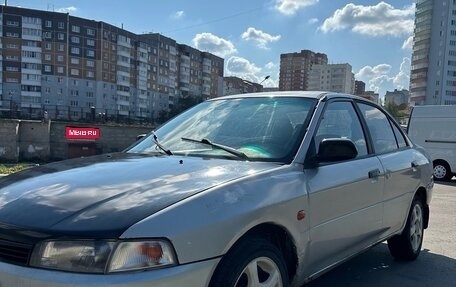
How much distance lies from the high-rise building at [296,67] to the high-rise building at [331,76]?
1.17 meters

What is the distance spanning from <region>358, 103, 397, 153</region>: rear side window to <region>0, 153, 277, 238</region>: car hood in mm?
1750

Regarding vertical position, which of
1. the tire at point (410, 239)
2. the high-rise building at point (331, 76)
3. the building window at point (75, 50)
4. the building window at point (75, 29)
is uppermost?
the building window at point (75, 29)

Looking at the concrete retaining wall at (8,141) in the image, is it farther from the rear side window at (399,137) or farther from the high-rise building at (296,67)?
the high-rise building at (296,67)

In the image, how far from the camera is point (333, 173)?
3.25 metres

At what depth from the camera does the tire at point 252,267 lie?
2.23m

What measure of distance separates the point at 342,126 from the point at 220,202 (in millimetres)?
1852

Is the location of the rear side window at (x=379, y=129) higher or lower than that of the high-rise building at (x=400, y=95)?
lower

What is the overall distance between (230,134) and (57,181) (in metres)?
1.30

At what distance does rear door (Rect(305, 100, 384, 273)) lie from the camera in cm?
304

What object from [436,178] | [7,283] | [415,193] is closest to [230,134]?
[7,283]


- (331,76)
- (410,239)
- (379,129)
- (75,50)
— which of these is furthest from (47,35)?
(410,239)

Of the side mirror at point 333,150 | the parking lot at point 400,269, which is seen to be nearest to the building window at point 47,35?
the parking lot at point 400,269

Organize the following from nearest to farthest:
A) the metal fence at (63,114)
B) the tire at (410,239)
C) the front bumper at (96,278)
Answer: the front bumper at (96,278) < the tire at (410,239) < the metal fence at (63,114)

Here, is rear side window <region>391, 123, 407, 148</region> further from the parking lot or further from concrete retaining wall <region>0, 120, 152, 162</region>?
concrete retaining wall <region>0, 120, 152, 162</region>
